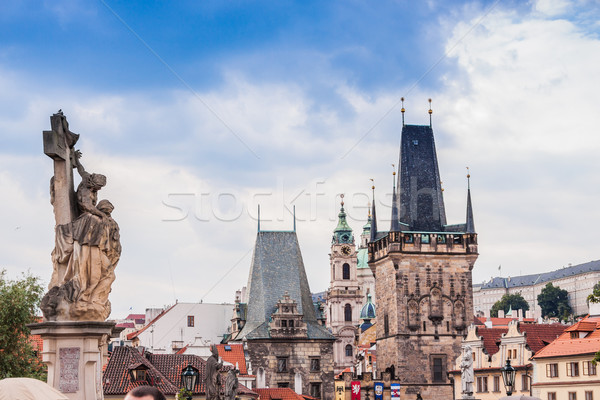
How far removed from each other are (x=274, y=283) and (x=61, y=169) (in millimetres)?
60343

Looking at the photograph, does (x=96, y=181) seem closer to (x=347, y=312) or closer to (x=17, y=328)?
(x=17, y=328)

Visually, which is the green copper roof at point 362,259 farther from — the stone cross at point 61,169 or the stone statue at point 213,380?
the stone cross at point 61,169

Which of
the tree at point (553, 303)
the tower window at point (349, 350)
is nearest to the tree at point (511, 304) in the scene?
the tree at point (553, 303)

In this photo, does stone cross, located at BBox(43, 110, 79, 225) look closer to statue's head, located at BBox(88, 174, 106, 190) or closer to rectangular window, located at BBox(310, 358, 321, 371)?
Answer: statue's head, located at BBox(88, 174, 106, 190)

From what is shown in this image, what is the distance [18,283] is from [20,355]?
2978 millimetres

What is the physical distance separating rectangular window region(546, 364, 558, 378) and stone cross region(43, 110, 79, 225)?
134ft

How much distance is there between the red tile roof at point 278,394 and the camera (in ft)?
189

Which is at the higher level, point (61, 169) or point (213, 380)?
point (61, 169)

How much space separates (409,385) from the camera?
219 feet

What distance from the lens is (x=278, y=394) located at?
5850 centimetres

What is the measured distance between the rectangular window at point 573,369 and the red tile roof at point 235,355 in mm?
25357

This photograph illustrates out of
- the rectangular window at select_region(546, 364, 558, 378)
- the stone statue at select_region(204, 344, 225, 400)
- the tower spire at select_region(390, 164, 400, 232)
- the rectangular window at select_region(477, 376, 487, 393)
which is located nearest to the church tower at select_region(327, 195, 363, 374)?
the tower spire at select_region(390, 164, 400, 232)

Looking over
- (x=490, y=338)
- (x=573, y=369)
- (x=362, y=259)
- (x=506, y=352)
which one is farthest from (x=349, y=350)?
(x=573, y=369)

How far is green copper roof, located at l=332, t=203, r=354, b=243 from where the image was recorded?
494 feet
